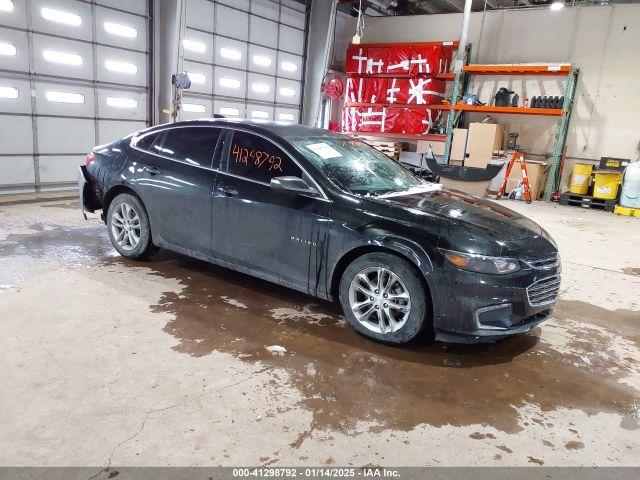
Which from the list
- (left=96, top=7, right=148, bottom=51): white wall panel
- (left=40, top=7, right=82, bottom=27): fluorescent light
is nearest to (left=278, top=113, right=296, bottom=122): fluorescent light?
(left=96, top=7, right=148, bottom=51): white wall panel

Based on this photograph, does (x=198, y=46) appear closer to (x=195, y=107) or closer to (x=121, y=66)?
(x=195, y=107)

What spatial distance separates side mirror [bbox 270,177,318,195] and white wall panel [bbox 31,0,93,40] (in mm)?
7645

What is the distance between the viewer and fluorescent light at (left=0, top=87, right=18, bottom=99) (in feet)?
26.7

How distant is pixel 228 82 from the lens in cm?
1215

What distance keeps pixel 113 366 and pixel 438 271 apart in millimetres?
1936

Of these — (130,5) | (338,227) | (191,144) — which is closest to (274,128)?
(191,144)

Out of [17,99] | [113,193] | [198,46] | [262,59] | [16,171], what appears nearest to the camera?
[113,193]

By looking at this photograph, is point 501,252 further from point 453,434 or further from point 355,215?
point 453,434

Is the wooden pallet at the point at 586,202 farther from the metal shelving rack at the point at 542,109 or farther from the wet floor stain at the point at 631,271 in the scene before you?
the wet floor stain at the point at 631,271

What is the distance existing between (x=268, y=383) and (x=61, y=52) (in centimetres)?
876

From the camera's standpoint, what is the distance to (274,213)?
3.49 m

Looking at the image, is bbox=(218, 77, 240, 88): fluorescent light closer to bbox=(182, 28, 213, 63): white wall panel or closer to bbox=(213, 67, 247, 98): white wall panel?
bbox=(213, 67, 247, 98): white wall panel

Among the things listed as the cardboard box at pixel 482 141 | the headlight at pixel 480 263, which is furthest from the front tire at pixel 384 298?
the cardboard box at pixel 482 141

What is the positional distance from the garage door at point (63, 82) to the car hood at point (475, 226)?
7.93 meters
